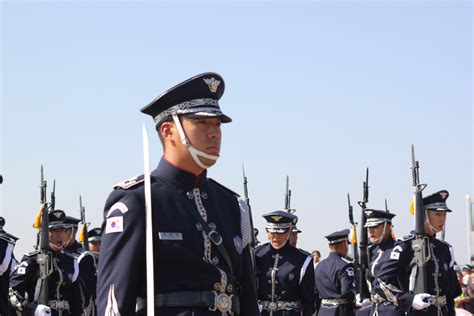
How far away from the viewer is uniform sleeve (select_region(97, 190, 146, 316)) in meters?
4.58

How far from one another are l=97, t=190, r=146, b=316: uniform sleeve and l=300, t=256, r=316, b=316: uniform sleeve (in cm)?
912

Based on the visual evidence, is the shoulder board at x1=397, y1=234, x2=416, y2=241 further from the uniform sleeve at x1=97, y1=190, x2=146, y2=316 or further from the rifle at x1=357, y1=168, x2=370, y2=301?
the uniform sleeve at x1=97, y1=190, x2=146, y2=316

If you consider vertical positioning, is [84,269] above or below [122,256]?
below

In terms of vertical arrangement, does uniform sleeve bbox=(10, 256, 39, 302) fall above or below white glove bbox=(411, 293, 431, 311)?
above

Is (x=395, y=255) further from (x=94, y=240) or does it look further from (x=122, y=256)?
(x=122, y=256)

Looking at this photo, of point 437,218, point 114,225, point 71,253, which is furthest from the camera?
point 71,253

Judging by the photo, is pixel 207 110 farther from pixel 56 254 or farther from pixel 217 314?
pixel 56 254

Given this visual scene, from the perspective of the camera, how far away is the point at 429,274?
11.6m

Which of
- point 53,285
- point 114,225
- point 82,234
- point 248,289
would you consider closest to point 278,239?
point 53,285

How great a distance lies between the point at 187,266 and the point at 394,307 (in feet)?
26.8

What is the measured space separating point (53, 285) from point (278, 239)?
3.32 meters

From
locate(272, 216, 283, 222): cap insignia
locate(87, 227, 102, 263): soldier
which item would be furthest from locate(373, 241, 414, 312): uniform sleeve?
locate(87, 227, 102, 263): soldier

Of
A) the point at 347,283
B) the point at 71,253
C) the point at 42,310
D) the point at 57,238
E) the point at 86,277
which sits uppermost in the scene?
the point at 57,238

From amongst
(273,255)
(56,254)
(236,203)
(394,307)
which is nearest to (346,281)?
(273,255)
